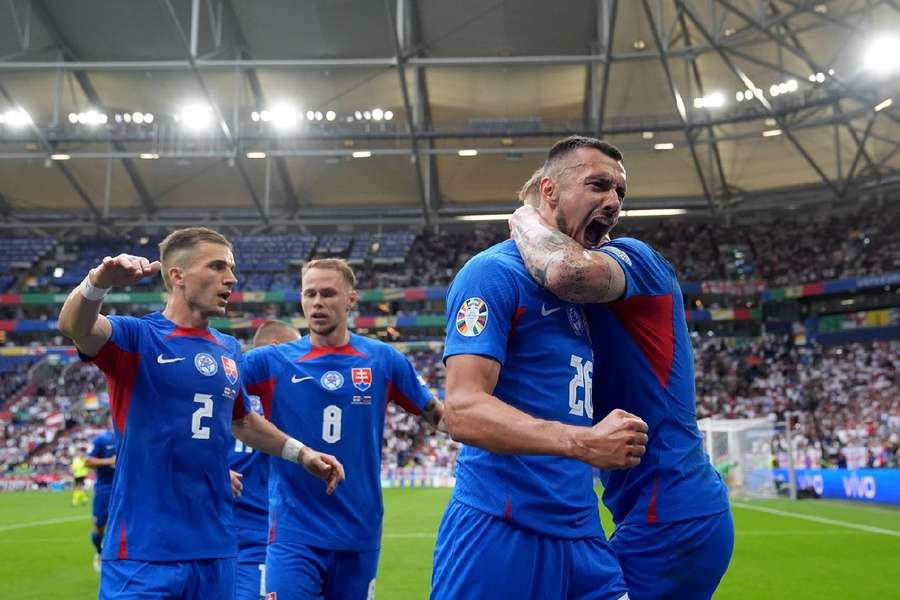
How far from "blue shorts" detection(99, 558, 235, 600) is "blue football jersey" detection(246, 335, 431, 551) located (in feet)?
2.31

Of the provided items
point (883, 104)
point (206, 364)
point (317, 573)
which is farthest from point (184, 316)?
point (883, 104)

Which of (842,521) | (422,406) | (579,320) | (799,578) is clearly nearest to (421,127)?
(842,521)

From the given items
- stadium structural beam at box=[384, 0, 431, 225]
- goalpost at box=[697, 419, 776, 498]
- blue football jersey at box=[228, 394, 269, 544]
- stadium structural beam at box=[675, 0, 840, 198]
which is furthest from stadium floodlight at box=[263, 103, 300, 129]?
blue football jersey at box=[228, 394, 269, 544]

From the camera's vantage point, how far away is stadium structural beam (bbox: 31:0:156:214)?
36.1 metres

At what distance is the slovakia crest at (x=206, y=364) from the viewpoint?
14.9ft

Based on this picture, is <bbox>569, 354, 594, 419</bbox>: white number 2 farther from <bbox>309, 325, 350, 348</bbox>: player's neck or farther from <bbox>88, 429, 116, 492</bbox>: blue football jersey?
<bbox>88, 429, 116, 492</bbox>: blue football jersey

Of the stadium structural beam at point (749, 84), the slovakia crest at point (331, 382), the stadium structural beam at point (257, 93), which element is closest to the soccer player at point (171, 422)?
the slovakia crest at point (331, 382)

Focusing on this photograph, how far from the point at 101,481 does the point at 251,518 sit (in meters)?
7.15

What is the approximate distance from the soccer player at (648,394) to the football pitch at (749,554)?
6.57 m

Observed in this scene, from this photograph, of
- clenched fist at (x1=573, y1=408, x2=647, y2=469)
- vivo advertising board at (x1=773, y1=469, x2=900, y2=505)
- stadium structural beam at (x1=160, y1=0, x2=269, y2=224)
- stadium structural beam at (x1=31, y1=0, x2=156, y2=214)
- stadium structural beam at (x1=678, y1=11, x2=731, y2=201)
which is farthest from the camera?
stadium structural beam at (x1=31, y1=0, x2=156, y2=214)

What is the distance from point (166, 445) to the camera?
4.29 metres

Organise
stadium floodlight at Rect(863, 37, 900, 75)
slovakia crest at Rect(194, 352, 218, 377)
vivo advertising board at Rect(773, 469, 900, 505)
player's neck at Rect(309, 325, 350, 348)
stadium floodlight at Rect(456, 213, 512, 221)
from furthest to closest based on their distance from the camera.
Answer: stadium floodlight at Rect(456, 213, 512, 221), stadium floodlight at Rect(863, 37, 900, 75), vivo advertising board at Rect(773, 469, 900, 505), player's neck at Rect(309, 325, 350, 348), slovakia crest at Rect(194, 352, 218, 377)

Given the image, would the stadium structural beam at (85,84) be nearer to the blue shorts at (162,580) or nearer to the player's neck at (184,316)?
the player's neck at (184,316)

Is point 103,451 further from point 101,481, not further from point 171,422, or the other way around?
point 171,422
